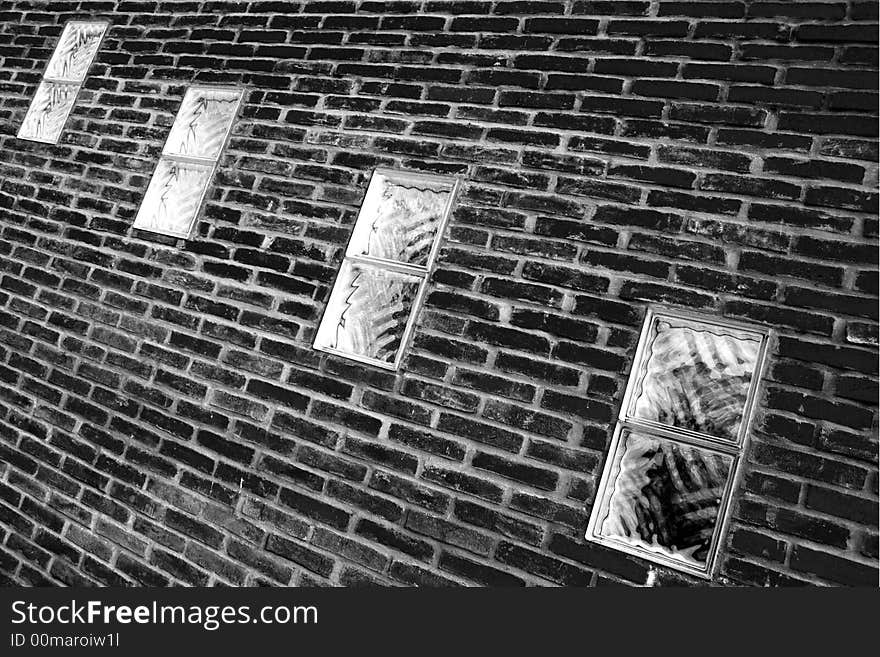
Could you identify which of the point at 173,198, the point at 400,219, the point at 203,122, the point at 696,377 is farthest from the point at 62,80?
the point at 696,377

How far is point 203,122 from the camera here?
2.74 meters

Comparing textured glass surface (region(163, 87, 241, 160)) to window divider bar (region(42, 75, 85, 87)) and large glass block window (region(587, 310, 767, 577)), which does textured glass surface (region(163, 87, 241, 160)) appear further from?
large glass block window (region(587, 310, 767, 577))

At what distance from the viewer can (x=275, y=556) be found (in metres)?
2.07

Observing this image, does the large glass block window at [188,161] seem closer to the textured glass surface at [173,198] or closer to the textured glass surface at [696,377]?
the textured glass surface at [173,198]

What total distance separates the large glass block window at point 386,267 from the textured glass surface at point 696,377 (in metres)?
0.91

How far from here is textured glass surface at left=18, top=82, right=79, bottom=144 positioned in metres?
3.04

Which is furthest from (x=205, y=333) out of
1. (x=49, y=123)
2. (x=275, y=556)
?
(x=49, y=123)

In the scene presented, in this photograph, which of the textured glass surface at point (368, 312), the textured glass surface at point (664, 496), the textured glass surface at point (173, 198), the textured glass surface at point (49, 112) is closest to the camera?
the textured glass surface at point (664, 496)

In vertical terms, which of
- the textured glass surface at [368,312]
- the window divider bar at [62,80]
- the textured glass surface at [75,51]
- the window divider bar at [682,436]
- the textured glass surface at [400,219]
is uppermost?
the textured glass surface at [75,51]

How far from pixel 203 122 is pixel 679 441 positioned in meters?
2.63

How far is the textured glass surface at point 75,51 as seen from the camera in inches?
122

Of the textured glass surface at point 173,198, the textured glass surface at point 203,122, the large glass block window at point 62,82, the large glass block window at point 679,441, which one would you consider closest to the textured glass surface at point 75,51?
the large glass block window at point 62,82

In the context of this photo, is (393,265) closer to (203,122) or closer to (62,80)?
(203,122)

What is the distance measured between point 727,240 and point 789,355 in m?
0.43
